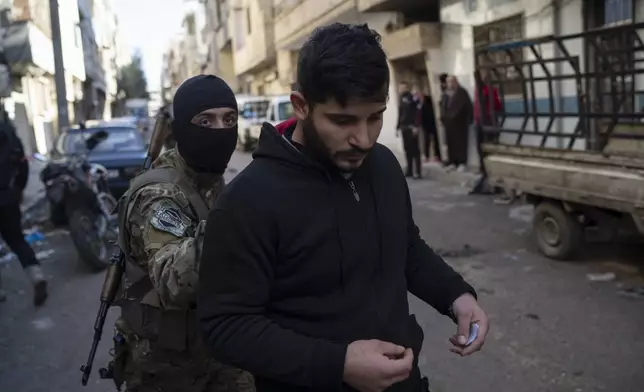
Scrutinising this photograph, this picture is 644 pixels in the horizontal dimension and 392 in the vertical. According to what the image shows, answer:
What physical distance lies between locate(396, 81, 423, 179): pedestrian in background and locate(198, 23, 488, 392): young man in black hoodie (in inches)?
439

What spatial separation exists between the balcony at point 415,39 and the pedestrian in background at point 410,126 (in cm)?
153

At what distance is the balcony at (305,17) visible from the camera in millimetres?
20047

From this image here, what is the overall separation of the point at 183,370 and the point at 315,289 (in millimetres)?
988

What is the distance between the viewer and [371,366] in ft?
4.55

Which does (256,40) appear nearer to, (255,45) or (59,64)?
(255,45)

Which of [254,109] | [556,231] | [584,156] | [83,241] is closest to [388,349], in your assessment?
[584,156]

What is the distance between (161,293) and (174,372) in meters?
0.55

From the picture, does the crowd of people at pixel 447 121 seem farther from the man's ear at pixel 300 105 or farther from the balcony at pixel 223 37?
the balcony at pixel 223 37

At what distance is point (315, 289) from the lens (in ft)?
4.88

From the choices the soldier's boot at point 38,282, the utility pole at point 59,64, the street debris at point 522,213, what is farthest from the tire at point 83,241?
the utility pole at point 59,64

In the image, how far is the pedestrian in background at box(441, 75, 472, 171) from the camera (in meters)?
12.3

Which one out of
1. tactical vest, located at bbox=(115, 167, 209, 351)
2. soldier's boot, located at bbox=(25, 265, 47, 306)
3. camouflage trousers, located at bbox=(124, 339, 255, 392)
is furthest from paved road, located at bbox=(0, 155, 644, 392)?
tactical vest, located at bbox=(115, 167, 209, 351)

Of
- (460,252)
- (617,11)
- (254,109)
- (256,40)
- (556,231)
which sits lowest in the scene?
(460,252)

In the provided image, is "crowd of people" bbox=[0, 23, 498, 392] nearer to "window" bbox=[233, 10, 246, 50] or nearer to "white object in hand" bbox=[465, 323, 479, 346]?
"white object in hand" bbox=[465, 323, 479, 346]
